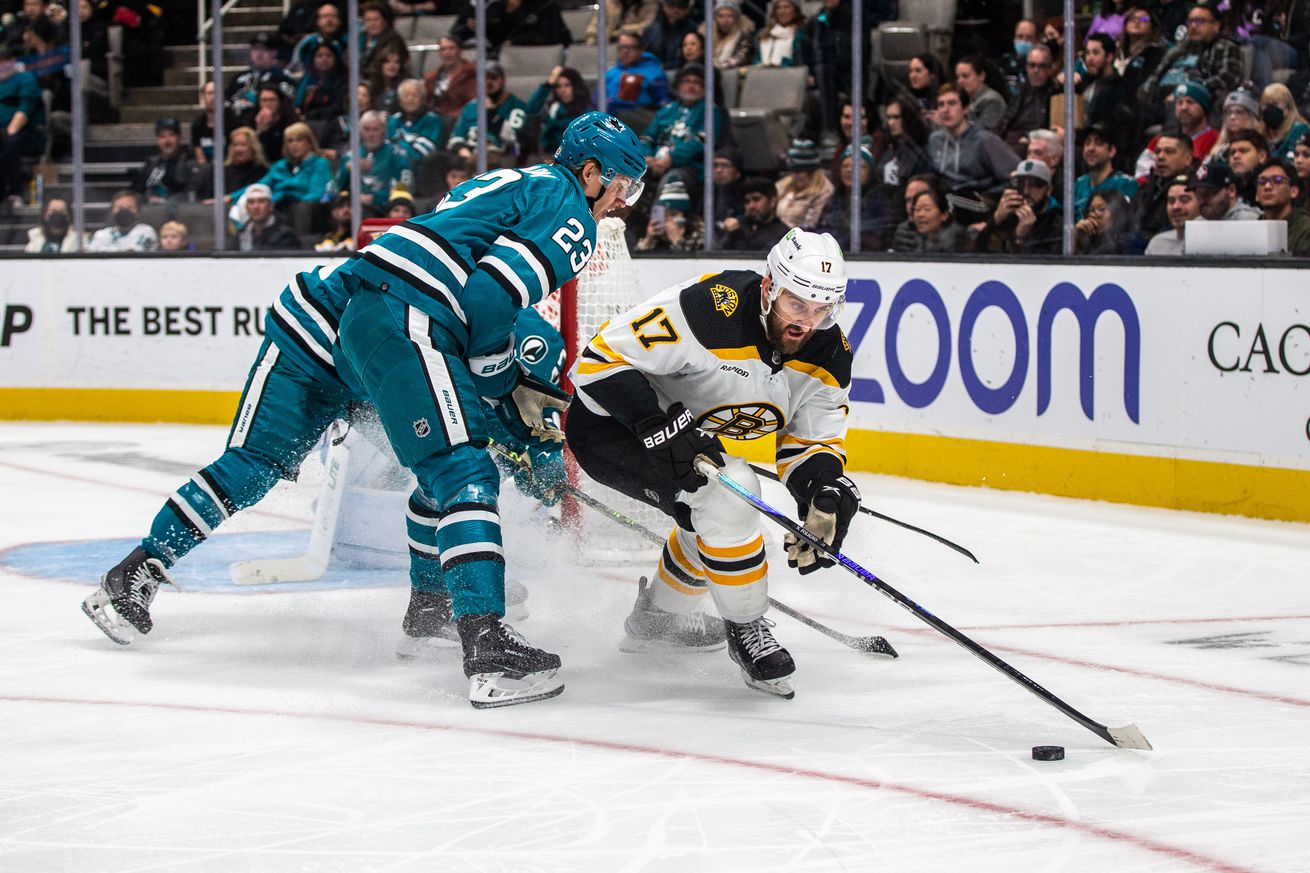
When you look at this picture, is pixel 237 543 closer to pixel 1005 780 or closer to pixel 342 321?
pixel 342 321

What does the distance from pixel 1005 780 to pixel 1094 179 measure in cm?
362

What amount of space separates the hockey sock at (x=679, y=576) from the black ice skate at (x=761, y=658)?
16 cm

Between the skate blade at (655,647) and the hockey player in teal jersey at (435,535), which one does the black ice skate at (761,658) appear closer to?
the skate blade at (655,647)

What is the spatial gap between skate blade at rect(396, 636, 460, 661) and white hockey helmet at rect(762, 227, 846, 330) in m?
1.09

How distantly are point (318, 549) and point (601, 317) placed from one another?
1329 mm

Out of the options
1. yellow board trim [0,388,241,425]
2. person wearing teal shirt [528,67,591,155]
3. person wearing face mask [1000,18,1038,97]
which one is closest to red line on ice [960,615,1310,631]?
person wearing face mask [1000,18,1038,97]

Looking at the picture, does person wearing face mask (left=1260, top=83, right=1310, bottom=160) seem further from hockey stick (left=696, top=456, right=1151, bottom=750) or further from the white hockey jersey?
hockey stick (left=696, top=456, right=1151, bottom=750)

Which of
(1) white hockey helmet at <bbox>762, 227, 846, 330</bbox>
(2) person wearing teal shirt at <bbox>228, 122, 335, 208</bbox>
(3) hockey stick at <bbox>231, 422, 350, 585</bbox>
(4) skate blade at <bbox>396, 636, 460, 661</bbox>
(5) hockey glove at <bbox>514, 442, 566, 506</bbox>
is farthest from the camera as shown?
(2) person wearing teal shirt at <bbox>228, 122, 335, 208</bbox>

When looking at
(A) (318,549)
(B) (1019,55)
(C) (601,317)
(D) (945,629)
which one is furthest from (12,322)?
(D) (945,629)

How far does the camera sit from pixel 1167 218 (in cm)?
571

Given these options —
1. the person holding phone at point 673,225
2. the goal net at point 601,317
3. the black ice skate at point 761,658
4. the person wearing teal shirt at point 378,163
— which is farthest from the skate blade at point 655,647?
the person wearing teal shirt at point 378,163

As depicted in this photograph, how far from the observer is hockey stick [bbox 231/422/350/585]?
4.41m

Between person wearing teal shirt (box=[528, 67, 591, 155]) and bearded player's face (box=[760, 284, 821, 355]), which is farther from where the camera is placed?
person wearing teal shirt (box=[528, 67, 591, 155])

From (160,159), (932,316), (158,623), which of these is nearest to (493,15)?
(160,159)
